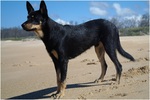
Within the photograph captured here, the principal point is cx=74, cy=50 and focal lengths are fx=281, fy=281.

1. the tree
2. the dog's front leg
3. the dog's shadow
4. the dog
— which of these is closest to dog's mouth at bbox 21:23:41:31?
the dog

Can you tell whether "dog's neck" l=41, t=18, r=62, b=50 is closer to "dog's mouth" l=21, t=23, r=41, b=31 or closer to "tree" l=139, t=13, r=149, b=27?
"dog's mouth" l=21, t=23, r=41, b=31

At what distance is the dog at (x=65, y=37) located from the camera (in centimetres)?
660

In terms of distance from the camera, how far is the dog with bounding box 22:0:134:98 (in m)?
6.60

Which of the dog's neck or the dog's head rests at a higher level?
the dog's head

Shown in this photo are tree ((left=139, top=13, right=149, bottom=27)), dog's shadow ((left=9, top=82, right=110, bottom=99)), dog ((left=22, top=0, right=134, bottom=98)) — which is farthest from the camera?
tree ((left=139, top=13, right=149, bottom=27))

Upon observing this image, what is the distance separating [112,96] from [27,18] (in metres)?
2.66

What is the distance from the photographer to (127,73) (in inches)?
337

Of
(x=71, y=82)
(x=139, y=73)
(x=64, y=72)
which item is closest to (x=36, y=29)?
(x=64, y=72)

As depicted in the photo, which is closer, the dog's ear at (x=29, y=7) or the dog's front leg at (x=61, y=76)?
the dog's front leg at (x=61, y=76)

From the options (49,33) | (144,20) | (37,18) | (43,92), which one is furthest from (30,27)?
(144,20)

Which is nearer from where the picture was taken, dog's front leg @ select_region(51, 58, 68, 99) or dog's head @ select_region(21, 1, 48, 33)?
dog's head @ select_region(21, 1, 48, 33)

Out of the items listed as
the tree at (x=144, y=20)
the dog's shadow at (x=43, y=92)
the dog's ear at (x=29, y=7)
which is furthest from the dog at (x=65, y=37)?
the tree at (x=144, y=20)

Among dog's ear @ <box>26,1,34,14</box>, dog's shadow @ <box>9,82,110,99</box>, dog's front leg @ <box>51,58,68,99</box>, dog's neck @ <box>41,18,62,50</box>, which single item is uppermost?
dog's ear @ <box>26,1,34,14</box>

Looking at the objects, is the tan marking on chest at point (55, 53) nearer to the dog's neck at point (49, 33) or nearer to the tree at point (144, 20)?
the dog's neck at point (49, 33)
